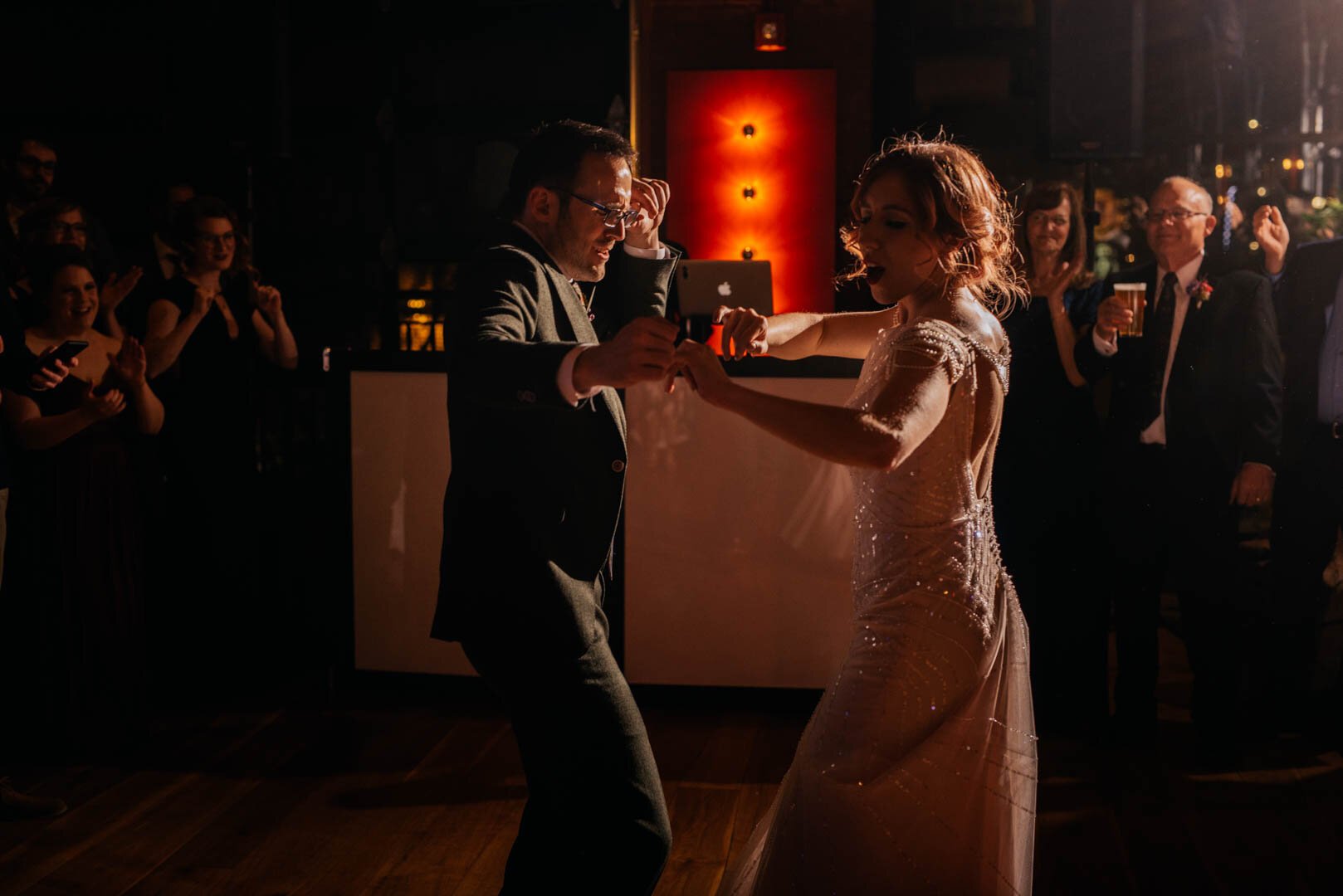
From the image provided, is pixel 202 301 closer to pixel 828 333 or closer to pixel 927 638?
pixel 828 333

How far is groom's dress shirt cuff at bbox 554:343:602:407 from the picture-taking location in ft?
5.32

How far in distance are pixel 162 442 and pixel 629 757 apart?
260 centimetres

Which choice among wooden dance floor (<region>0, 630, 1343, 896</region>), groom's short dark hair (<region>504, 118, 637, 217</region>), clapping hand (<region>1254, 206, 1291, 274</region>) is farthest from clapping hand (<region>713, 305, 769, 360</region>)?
clapping hand (<region>1254, 206, 1291, 274</region>)

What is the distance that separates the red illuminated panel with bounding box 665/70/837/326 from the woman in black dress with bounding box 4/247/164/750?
373 cm

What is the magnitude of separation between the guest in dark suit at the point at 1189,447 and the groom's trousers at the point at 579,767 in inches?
83.4

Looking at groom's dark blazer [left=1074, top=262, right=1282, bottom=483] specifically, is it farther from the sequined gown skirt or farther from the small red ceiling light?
the small red ceiling light

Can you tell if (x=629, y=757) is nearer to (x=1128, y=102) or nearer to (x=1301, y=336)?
(x=1301, y=336)

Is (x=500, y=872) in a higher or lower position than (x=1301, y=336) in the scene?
lower

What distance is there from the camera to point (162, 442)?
12.8 ft

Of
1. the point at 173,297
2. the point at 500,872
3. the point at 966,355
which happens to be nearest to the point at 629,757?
the point at 966,355

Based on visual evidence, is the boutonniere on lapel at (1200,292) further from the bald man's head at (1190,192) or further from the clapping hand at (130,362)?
the clapping hand at (130,362)

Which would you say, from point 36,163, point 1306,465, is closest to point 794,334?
point 1306,465

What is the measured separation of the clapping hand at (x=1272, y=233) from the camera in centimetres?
379

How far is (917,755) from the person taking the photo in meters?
1.73
